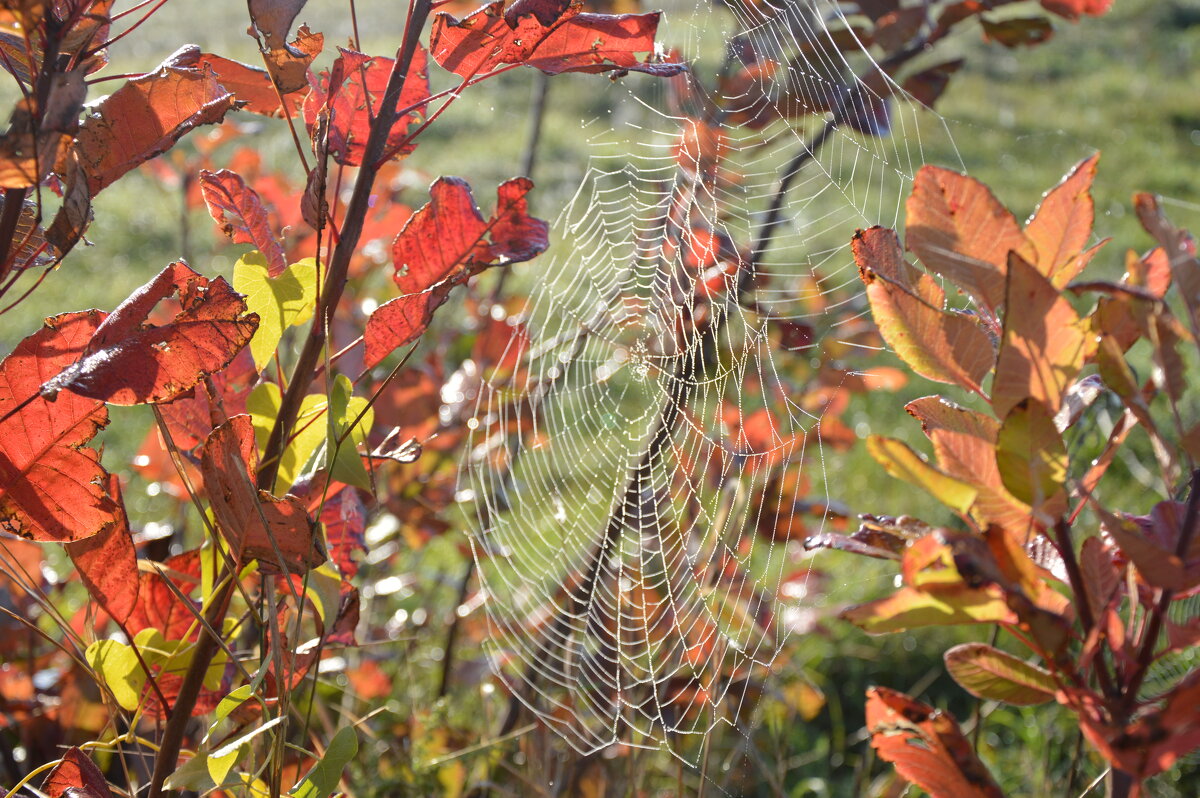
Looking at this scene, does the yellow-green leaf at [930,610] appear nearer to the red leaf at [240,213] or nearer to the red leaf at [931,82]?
the red leaf at [240,213]

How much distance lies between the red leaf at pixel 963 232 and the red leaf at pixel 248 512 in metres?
0.39

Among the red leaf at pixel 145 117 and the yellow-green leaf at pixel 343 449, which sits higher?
the red leaf at pixel 145 117

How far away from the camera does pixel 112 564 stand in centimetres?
75

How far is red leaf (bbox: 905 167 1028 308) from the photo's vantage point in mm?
549

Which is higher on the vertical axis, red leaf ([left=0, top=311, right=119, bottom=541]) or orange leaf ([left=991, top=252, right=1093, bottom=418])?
orange leaf ([left=991, top=252, right=1093, bottom=418])

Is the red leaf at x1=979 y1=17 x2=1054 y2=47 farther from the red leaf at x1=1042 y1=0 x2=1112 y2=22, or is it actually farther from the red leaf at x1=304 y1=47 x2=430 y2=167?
the red leaf at x1=304 y1=47 x2=430 y2=167

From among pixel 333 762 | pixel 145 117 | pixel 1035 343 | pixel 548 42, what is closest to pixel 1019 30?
pixel 548 42

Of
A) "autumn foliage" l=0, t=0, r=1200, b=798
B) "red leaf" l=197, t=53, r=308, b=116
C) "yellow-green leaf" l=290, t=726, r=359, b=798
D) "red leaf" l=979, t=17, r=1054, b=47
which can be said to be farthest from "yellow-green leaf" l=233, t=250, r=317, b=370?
"red leaf" l=979, t=17, r=1054, b=47

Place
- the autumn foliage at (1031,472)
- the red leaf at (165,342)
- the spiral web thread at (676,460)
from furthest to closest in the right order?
the spiral web thread at (676,460), the red leaf at (165,342), the autumn foliage at (1031,472)

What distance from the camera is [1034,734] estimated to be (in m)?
1.84

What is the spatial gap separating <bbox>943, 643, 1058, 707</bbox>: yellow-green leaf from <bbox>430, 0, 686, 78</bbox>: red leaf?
0.40 metres

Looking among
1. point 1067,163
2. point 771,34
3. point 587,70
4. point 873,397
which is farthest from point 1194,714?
point 1067,163

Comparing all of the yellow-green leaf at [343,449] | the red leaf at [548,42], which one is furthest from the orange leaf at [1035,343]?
the yellow-green leaf at [343,449]

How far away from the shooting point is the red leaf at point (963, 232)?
1.80ft
